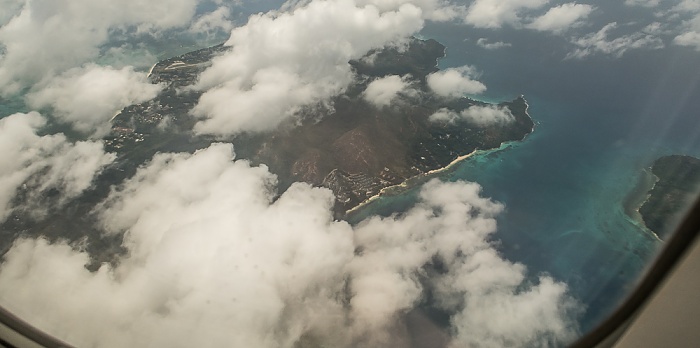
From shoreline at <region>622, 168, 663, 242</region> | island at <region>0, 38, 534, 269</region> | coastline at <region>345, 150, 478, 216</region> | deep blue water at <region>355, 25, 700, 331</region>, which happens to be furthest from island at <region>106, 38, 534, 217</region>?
shoreline at <region>622, 168, 663, 242</region>

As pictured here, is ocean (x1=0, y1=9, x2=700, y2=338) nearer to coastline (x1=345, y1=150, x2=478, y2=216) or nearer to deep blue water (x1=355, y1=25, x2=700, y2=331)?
deep blue water (x1=355, y1=25, x2=700, y2=331)

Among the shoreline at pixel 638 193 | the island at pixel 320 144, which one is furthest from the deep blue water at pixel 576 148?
the island at pixel 320 144

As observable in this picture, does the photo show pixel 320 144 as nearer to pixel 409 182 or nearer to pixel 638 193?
pixel 409 182

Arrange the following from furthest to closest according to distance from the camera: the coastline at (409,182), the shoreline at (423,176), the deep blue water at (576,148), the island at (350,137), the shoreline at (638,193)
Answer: the island at (350,137)
the shoreline at (423,176)
the coastline at (409,182)
the deep blue water at (576,148)
the shoreline at (638,193)

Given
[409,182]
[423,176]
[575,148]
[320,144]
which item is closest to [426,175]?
[423,176]

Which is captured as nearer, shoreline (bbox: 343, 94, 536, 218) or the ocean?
the ocean

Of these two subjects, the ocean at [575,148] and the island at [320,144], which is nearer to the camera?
the ocean at [575,148]

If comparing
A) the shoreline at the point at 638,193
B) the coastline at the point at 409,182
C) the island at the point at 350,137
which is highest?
the shoreline at the point at 638,193

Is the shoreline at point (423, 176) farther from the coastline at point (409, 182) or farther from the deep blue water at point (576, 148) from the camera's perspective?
the deep blue water at point (576, 148)

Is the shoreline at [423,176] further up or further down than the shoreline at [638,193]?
further down
